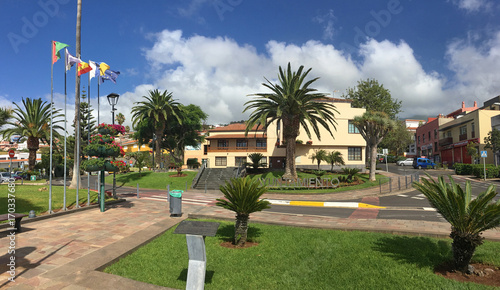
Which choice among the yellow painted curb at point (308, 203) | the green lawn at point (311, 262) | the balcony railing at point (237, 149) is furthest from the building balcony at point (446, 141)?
the green lawn at point (311, 262)

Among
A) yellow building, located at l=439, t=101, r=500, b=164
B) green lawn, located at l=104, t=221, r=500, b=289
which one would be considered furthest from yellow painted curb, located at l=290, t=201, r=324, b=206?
yellow building, located at l=439, t=101, r=500, b=164

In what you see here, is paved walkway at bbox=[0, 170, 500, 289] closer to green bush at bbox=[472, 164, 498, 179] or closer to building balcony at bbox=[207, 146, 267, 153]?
green bush at bbox=[472, 164, 498, 179]

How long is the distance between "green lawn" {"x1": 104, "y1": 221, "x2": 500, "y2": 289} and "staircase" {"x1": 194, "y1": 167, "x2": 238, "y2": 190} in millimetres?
19724

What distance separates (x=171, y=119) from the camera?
4153 centimetres

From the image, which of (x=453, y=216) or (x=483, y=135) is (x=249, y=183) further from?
(x=483, y=135)

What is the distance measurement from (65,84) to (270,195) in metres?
16.0

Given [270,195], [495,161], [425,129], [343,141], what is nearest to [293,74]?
[270,195]

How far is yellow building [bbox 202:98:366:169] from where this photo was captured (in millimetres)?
37125

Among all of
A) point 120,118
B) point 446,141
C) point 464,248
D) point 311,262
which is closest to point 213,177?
point 311,262

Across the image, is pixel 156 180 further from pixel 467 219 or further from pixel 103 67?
pixel 467 219

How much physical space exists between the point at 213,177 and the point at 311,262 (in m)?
26.2

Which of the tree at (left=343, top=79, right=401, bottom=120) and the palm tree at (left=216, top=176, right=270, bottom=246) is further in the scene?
the tree at (left=343, top=79, right=401, bottom=120)

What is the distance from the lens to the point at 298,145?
37.4 meters

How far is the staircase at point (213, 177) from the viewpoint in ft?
91.9
